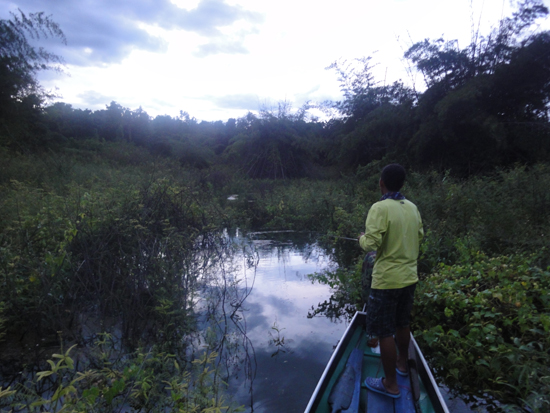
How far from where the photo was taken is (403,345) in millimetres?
3016

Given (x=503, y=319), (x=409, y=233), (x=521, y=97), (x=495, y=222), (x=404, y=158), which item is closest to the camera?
(x=409, y=233)

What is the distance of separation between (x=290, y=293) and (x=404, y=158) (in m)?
11.7

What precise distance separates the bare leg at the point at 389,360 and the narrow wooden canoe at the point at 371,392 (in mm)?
110

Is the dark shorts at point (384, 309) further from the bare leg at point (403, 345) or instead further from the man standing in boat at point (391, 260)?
the bare leg at point (403, 345)

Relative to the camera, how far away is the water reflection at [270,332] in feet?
12.1

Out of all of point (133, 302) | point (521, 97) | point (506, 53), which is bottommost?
point (133, 302)

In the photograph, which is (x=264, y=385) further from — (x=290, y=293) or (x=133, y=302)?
(x=290, y=293)

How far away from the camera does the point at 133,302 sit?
4.24 metres

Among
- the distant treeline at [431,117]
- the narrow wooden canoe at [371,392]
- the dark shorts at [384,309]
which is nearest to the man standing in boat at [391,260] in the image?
the dark shorts at [384,309]

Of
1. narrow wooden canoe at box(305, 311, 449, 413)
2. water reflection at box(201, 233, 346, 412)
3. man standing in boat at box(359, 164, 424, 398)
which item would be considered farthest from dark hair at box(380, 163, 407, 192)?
water reflection at box(201, 233, 346, 412)

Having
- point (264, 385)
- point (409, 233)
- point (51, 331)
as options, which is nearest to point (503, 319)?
point (409, 233)

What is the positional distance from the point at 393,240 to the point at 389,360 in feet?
3.22

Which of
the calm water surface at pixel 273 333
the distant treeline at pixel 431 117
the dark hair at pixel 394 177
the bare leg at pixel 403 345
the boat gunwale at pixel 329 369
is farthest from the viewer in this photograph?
the distant treeline at pixel 431 117

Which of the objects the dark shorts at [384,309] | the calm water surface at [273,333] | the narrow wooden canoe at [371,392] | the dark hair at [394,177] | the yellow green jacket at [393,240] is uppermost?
the dark hair at [394,177]
